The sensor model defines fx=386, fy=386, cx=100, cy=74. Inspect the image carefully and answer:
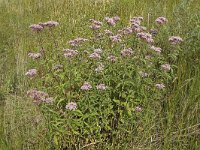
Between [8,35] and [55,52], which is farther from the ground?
[55,52]

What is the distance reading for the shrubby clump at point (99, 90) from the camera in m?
2.88

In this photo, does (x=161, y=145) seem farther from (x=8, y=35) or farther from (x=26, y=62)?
(x=8, y=35)

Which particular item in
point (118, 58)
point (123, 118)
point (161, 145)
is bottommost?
point (161, 145)

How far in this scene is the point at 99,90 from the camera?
287 centimetres

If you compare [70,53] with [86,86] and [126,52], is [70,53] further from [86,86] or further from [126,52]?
[126,52]

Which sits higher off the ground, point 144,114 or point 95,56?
point 95,56

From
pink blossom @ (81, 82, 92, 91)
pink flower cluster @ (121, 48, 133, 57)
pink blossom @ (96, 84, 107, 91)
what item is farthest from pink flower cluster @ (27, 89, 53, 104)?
pink flower cluster @ (121, 48, 133, 57)

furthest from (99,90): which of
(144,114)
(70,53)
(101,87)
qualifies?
(144,114)

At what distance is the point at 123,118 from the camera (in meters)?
3.06

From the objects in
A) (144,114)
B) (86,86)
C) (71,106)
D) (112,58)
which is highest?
(112,58)

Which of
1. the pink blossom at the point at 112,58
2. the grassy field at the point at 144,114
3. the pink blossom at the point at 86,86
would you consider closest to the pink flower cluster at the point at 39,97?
the grassy field at the point at 144,114

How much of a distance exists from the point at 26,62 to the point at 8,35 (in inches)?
67.6

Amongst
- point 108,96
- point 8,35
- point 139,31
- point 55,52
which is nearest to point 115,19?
point 139,31

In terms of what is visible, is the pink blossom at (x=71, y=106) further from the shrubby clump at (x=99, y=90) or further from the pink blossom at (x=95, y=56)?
the pink blossom at (x=95, y=56)
